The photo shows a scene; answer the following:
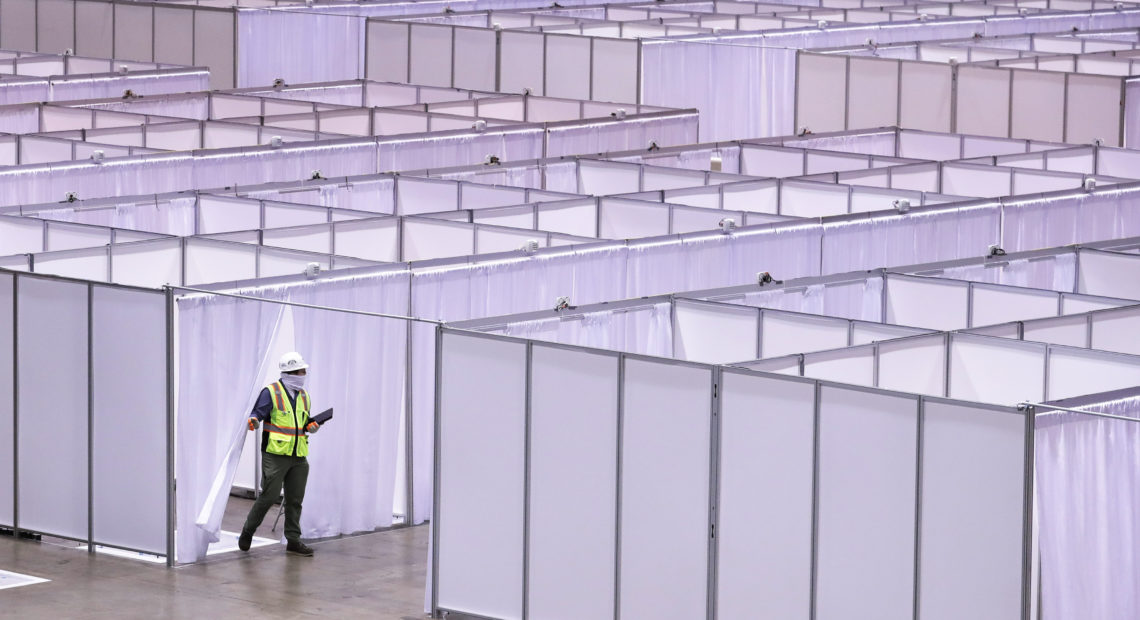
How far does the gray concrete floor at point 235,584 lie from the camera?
1880 centimetres

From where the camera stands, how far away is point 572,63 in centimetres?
4694

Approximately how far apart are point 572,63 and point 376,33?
588cm

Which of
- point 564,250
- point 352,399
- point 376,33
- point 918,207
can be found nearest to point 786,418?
point 352,399

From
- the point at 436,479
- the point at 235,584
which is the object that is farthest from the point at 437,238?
the point at 436,479

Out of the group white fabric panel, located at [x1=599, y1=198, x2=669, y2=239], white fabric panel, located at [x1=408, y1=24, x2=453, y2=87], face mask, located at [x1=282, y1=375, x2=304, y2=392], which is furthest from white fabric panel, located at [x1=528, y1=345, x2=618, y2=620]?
white fabric panel, located at [x1=408, y1=24, x2=453, y2=87]

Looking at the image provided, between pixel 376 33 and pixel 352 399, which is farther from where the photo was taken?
pixel 376 33

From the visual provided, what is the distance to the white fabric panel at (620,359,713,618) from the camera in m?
16.7

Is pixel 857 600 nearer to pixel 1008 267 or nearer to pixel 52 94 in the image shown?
pixel 1008 267

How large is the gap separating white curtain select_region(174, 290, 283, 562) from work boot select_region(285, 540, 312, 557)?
2.70ft

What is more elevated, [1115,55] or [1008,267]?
[1115,55]

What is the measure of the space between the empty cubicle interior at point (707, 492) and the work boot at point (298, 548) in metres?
3.13

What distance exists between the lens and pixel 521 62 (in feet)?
157

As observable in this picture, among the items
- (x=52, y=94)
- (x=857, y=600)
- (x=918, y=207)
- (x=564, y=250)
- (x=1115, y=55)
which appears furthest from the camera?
(x=1115, y=55)

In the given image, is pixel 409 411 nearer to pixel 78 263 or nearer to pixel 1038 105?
pixel 78 263
